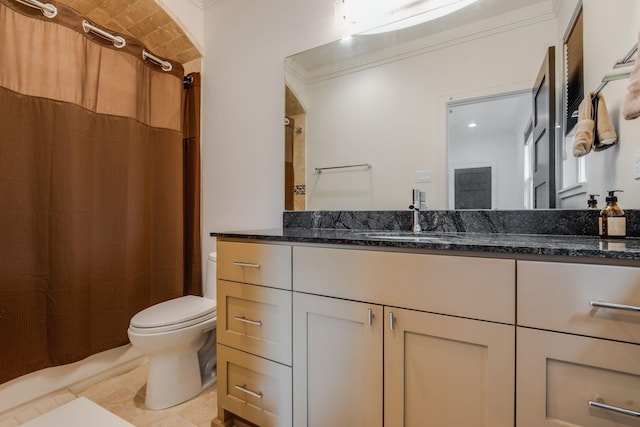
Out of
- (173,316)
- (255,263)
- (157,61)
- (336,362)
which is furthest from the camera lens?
(157,61)

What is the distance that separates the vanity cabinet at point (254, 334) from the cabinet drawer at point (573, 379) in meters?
0.76

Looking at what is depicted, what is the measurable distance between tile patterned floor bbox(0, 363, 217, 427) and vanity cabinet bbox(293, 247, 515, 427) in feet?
2.20

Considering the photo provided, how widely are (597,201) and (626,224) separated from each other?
0.39 feet

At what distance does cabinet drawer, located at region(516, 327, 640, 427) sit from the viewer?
0.70 meters

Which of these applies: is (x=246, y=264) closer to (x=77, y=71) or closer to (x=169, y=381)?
(x=169, y=381)

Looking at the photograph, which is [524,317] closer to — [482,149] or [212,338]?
[482,149]

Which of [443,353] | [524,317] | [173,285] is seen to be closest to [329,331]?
[443,353]

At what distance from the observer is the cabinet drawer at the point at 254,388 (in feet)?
3.85

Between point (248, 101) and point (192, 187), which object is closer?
point (248, 101)

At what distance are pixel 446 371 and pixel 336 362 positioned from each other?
1.20 ft

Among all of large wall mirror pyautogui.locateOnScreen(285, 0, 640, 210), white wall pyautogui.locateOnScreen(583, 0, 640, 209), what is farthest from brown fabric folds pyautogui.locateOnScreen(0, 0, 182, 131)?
white wall pyautogui.locateOnScreen(583, 0, 640, 209)

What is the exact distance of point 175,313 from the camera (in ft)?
5.12

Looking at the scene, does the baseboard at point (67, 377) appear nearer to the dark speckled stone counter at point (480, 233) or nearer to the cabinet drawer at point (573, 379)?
the dark speckled stone counter at point (480, 233)

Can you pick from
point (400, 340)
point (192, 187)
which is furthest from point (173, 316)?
point (400, 340)
